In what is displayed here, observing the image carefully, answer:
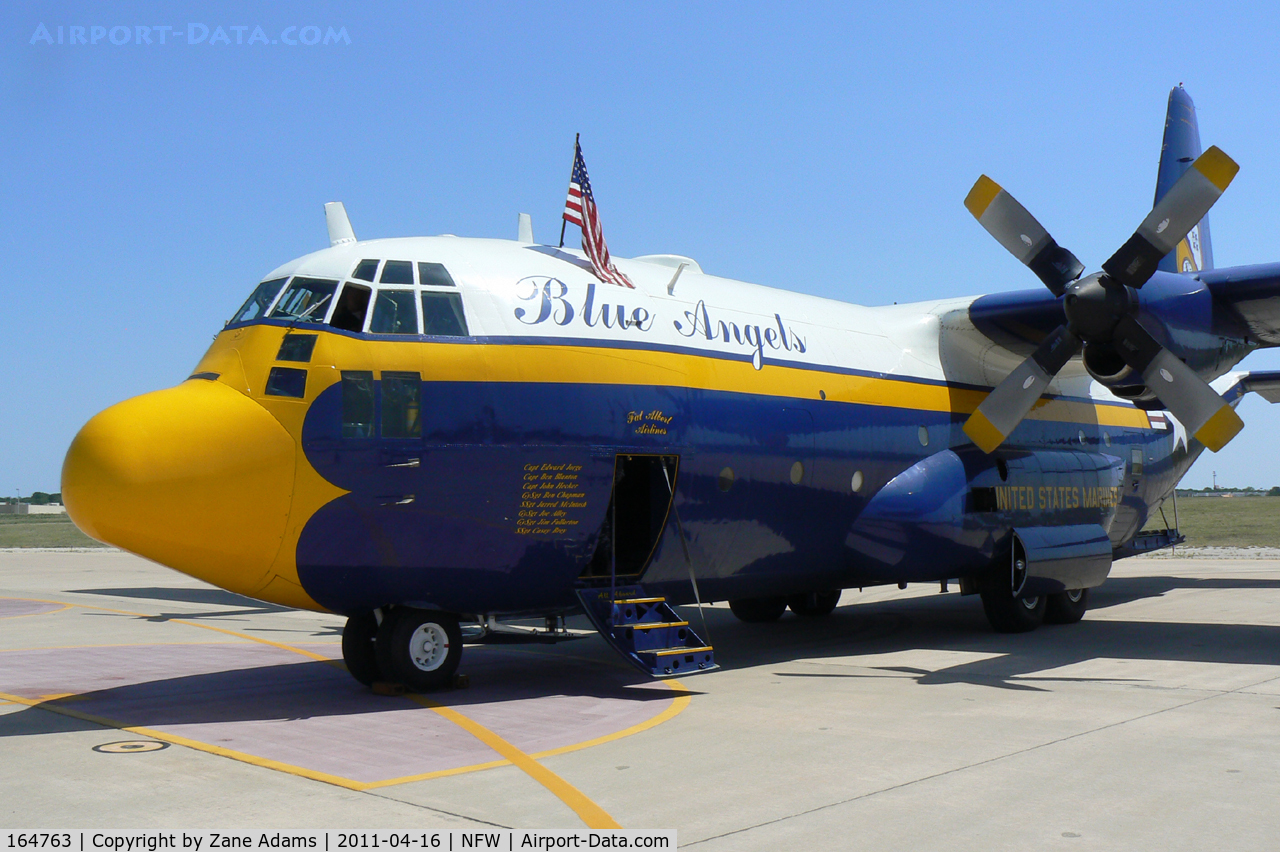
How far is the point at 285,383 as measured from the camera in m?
Answer: 9.03

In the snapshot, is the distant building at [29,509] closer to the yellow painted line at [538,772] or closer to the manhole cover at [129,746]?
the manhole cover at [129,746]

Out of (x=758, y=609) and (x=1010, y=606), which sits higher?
(x=1010, y=606)

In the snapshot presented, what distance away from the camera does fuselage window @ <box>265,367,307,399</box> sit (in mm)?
9008

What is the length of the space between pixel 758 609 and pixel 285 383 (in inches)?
376

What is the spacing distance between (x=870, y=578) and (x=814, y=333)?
124 inches

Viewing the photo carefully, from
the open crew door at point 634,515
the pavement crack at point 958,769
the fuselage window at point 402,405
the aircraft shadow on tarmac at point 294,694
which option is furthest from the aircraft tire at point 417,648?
the pavement crack at point 958,769

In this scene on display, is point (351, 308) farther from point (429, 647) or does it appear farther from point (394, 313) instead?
point (429, 647)

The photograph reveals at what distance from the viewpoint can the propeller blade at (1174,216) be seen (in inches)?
454

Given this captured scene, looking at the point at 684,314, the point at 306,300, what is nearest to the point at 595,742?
the point at 306,300

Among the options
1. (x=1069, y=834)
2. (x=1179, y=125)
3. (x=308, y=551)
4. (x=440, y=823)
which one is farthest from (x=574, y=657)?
(x=1179, y=125)

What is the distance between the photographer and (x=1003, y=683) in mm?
10508

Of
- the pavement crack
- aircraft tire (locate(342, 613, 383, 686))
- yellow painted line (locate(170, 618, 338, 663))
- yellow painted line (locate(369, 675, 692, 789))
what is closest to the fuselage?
aircraft tire (locate(342, 613, 383, 686))

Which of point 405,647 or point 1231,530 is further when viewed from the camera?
point 1231,530

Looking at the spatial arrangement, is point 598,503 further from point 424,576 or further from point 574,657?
point 574,657
